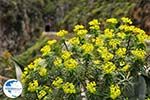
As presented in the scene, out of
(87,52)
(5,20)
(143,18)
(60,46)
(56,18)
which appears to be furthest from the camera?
(56,18)

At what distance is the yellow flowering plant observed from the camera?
533 centimetres

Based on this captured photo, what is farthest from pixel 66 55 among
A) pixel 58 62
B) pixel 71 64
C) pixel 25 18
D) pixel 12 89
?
pixel 25 18

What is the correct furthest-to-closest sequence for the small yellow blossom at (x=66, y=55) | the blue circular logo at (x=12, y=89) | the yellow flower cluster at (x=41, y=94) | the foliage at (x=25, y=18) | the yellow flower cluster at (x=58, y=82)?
the foliage at (x=25, y=18), the blue circular logo at (x=12, y=89), the yellow flower cluster at (x=41, y=94), the small yellow blossom at (x=66, y=55), the yellow flower cluster at (x=58, y=82)

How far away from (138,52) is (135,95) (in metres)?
0.54

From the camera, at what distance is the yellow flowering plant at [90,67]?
210 inches

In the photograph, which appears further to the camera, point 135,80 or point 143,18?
point 143,18

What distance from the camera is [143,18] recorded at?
12.4 m

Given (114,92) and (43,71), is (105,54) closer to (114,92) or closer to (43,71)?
(114,92)

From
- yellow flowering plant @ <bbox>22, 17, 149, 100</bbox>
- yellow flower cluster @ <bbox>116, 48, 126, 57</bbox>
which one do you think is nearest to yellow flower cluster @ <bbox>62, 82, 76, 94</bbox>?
yellow flowering plant @ <bbox>22, 17, 149, 100</bbox>

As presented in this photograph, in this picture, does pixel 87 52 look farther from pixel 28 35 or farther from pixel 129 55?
pixel 28 35

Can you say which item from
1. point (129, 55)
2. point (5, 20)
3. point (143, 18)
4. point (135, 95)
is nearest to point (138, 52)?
point (129, 55)

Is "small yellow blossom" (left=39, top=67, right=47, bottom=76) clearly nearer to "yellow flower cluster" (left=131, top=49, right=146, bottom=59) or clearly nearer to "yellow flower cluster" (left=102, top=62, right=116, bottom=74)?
"yellow flower cluster" (left=102, top=62, right=116, bottom=74)

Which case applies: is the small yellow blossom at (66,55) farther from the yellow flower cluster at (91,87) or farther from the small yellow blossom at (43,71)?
the yellow flower cluster at (91,87)

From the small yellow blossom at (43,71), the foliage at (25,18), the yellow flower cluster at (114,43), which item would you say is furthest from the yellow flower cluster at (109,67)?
the foliage at (25,18)
